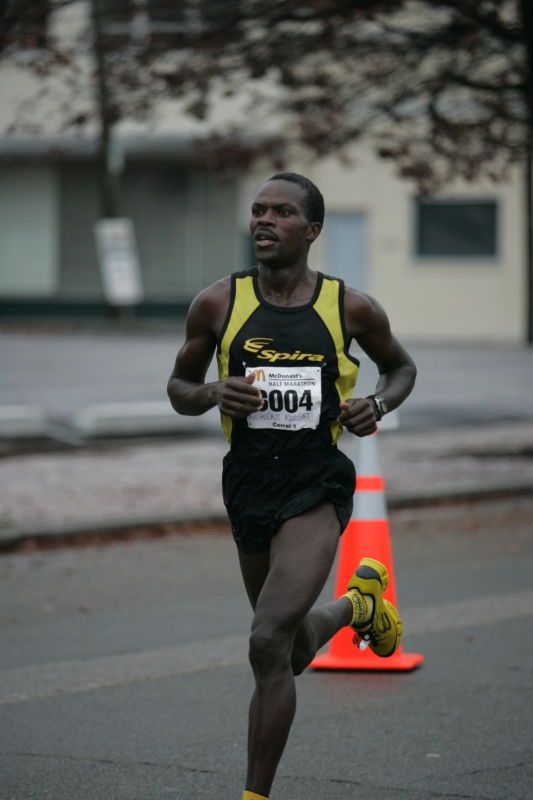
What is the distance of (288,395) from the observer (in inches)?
186

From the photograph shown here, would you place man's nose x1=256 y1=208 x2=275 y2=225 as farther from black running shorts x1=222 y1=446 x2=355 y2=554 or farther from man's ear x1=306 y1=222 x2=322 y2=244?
black running shorts x1=222 y1=446 x2=355 y2=554

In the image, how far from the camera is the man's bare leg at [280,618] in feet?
14.8

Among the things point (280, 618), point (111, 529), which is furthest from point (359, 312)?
point (111, 529)

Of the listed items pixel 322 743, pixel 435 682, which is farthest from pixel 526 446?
pixel 322 743

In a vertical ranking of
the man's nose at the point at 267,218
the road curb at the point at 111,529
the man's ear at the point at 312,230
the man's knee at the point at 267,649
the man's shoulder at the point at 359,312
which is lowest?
the road curb at the point at 111,529

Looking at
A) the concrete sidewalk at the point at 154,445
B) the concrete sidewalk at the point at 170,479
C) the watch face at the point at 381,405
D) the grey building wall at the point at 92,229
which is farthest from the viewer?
the grey building wall at the point at 92,229

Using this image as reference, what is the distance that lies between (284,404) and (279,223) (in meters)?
0.56

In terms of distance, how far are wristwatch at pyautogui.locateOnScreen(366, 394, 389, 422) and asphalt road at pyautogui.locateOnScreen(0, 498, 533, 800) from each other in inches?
48.4

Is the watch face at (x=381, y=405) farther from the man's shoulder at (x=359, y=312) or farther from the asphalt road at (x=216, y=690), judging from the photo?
the asphalt road at (x=216, y=690)

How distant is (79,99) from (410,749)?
8.48 metres

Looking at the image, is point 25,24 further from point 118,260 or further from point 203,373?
point 118,260

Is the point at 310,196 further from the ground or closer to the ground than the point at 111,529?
further from the ground

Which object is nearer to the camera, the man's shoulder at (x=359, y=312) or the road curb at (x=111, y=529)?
the man's shoulder at (x=359, y=312)

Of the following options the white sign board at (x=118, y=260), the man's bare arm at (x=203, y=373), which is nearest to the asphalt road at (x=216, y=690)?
the man's bare arm at (x=203, y=373)
